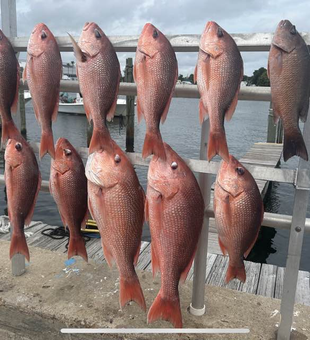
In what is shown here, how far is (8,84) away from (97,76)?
2.13 feet

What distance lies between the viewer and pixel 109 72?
6.15 feet

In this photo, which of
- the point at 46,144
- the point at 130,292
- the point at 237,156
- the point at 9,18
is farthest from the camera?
the point at 237,156

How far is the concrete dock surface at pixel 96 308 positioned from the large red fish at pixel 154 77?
1340mm

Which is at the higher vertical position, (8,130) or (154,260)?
(8,130)

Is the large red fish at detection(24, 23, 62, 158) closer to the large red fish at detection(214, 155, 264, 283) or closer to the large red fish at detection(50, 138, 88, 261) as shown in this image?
the large red fish at detection(50, 138, 88, 261)

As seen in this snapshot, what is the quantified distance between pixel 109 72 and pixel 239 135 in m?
29.3

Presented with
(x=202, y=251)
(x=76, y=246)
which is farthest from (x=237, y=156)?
(x=76, y=246)

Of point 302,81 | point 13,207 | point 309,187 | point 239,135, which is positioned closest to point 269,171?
point 309,187

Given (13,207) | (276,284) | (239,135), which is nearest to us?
(13,207)

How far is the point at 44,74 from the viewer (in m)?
1.99

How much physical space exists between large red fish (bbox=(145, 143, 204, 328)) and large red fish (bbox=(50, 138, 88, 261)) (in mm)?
494

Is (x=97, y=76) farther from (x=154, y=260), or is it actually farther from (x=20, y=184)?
(x=154, y=260)

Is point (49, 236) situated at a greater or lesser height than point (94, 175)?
lesser

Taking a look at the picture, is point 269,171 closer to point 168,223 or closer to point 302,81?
point 302,81
